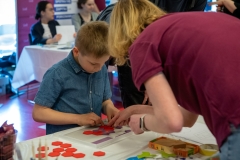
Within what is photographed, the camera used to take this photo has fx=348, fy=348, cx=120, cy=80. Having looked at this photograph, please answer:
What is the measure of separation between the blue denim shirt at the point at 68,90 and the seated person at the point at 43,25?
3127 millimetres

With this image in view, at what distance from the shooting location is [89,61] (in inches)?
62.1

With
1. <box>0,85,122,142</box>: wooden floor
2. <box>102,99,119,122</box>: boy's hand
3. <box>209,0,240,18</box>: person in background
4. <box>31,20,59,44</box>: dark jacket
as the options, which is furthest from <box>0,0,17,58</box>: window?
<box>102,99,119,122</box>: boy's hand

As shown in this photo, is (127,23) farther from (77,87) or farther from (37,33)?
(37,33)

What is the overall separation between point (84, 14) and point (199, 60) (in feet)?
15.5

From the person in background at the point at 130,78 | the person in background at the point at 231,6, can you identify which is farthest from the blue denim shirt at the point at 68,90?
the person in background at the point at 231,6

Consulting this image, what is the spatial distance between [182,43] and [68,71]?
2.62 feet

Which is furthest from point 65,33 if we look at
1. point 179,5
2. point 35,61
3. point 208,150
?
point 208,150

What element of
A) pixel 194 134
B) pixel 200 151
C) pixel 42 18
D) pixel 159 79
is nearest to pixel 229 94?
pixel 159 79

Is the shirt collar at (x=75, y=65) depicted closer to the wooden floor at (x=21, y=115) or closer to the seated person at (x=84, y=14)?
the wooden floor at (x=21, y=115)

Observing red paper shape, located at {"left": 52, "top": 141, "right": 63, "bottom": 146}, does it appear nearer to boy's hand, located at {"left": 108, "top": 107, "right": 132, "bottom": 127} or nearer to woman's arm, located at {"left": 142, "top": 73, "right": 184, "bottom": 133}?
boy's hand, located at {"left": 108, "top": 107, "right": 132, "bottom": 127}

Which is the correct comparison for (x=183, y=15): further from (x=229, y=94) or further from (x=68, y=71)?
(x=68, y=71)

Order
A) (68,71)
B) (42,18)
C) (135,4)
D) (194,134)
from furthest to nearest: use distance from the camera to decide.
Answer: (42,18)
(68,71)
(194,134)
(135,4)

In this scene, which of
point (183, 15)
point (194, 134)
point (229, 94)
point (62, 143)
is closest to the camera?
point (229, 94)

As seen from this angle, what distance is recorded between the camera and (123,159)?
3.86ft
